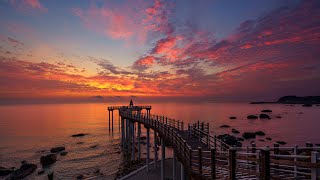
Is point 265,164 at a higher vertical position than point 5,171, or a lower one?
higher

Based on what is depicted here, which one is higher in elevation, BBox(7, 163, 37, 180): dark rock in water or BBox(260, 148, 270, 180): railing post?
BBox(260, 148, 270, 180): railing post

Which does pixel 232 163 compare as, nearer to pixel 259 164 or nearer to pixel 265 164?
pixel 259 164

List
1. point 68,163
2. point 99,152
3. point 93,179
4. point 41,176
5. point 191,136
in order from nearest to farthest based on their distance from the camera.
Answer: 1. point 191,136
2. point 93,179
3. point 41,176
4. point 68,163
5. point 99,152

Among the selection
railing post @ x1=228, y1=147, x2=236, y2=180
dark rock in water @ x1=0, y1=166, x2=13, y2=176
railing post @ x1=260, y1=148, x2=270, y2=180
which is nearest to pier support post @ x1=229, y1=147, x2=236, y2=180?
railing post @ x1=228, y1=147, x2=236, y2=180

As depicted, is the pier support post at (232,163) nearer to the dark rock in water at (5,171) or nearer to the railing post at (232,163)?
the railing post at (232,163)

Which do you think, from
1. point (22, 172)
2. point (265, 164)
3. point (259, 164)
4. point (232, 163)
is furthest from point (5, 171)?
point (265, 164)

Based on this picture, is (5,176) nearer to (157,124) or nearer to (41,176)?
(41,176)

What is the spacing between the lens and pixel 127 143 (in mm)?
45781

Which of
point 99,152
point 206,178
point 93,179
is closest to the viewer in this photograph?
point 206,178

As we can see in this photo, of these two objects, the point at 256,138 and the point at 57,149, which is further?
the point at 256,138

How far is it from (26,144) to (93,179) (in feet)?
116

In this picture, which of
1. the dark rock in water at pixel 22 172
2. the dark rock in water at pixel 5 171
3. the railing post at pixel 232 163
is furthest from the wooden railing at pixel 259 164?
the dark rock in water at pixel 5 171

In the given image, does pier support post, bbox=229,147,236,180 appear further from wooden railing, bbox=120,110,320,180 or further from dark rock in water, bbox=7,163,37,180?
dark rock in water, bbox=7,163,37,180

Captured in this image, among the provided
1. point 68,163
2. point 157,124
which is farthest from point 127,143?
point 157,124
